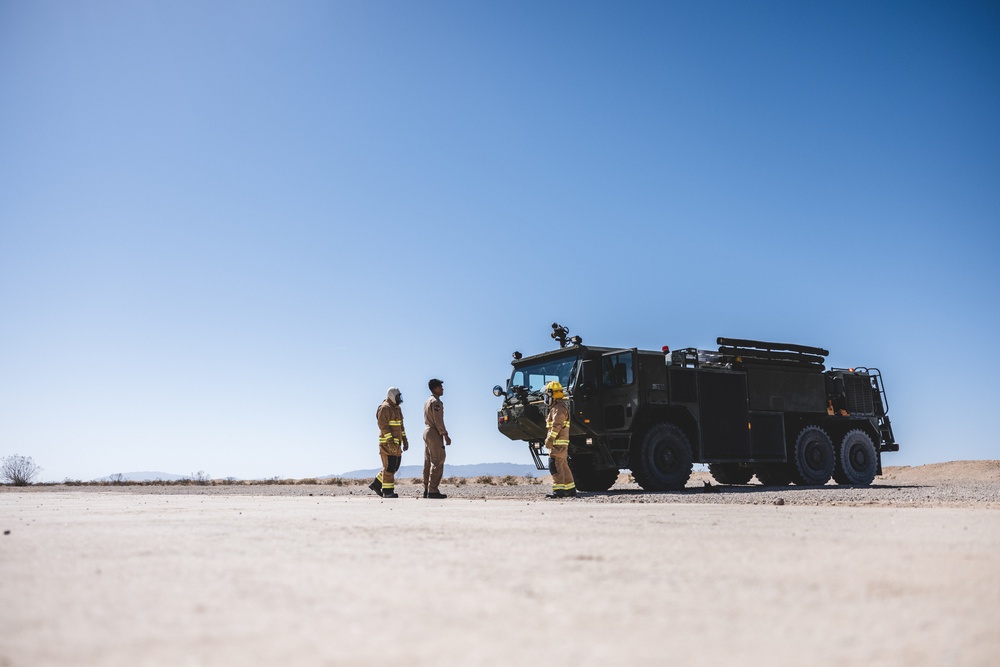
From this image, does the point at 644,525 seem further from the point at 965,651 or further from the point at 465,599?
the point at 965,651

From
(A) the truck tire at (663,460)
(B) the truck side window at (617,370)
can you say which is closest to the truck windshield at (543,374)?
(B) the truck side window at (617,370)

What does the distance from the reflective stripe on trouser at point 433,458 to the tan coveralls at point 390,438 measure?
39cm

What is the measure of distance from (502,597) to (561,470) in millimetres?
9055

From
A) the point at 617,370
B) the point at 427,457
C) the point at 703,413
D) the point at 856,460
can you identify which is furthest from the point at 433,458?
the point at 856,460

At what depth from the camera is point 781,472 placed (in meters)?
17.2

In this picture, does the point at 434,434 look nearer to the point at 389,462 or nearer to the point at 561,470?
the point at 389,462

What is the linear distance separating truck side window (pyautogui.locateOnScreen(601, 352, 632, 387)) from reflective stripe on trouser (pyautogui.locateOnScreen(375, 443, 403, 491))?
408 centimetres

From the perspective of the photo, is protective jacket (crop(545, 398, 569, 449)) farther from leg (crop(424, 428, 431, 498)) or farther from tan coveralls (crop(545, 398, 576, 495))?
leg (crop(424, 428, 431, 498))

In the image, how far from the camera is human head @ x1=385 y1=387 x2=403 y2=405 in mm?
13391

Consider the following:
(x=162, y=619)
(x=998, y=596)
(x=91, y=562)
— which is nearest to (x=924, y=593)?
(x=998, y=596)

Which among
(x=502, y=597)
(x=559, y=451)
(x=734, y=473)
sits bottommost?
(x=734, y=473)

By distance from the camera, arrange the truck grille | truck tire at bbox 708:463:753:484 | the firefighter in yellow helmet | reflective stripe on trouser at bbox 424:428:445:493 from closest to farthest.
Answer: the firefighter in yellow helmet
reflective stripe on trouser at bbox 424:428:445:493
the truck grille
truck tire at bbox 708:463:753:484

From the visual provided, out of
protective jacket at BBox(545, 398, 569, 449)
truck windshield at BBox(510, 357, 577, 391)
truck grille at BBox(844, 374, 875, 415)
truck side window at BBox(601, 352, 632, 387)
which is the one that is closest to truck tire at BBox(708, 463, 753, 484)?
truck grille at BBox(844, 374, 875, 415)

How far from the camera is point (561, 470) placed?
11859mm
